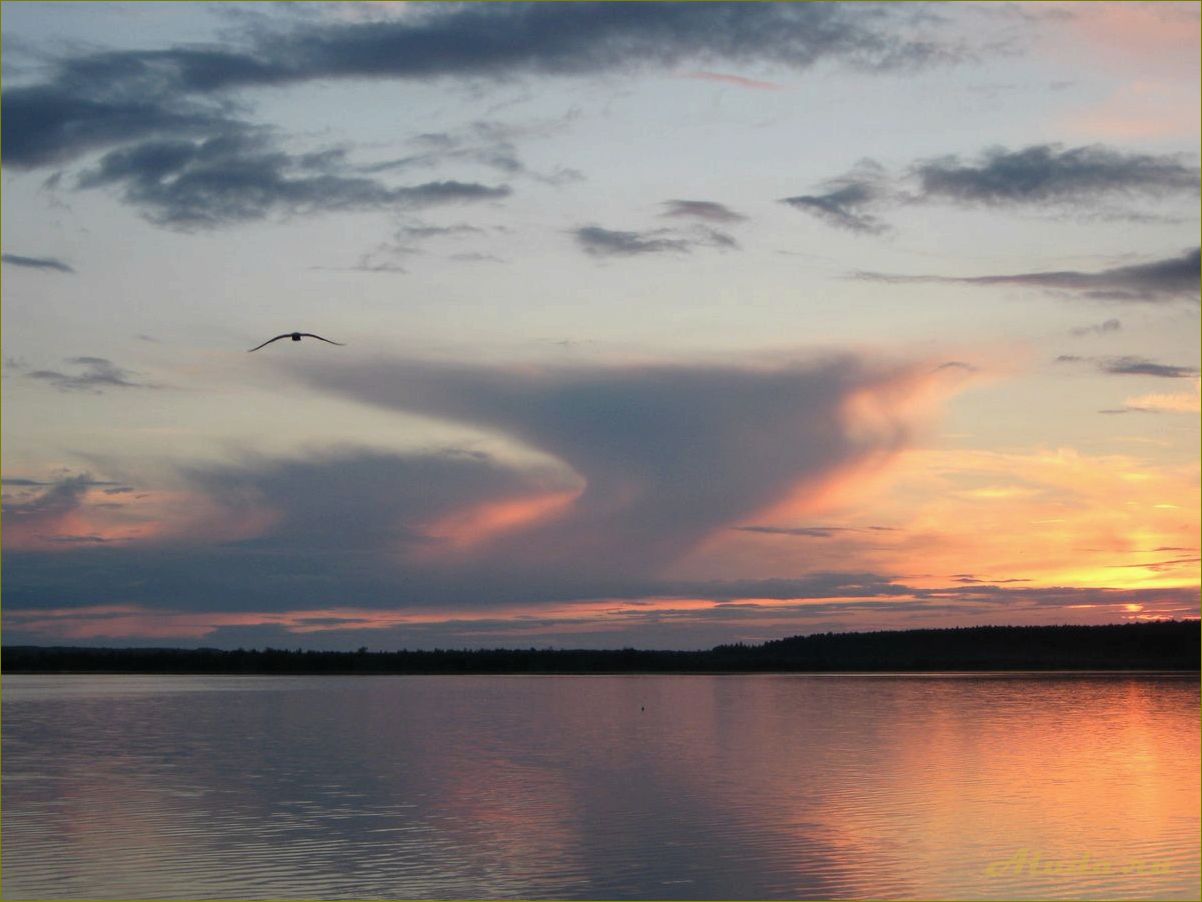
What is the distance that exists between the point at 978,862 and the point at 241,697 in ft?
213

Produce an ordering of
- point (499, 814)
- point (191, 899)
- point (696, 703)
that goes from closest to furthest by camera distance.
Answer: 1. point (191, 899)
2. point (499, 814)
3. point (696, 703)

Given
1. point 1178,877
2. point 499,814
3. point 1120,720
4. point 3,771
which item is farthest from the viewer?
point 1120,720

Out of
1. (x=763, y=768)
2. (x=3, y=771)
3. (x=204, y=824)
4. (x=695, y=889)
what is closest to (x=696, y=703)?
(x=763, y=768)

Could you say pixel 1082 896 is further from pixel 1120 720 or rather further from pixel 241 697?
pixel 241 697

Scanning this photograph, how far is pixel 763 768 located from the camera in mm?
35500

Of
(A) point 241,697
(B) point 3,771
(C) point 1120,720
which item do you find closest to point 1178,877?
(B) point 3,771

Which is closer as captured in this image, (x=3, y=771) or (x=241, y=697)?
(x=3, y=771)

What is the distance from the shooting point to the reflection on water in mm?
20812

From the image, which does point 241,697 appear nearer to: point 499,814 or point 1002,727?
point 1002,727

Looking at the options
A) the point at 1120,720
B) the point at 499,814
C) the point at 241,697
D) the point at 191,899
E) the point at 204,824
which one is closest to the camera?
the point at 191,899

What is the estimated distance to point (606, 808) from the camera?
93.4ft

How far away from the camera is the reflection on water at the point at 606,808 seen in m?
20.8

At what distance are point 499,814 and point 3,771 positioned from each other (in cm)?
1482

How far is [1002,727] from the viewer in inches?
1964
